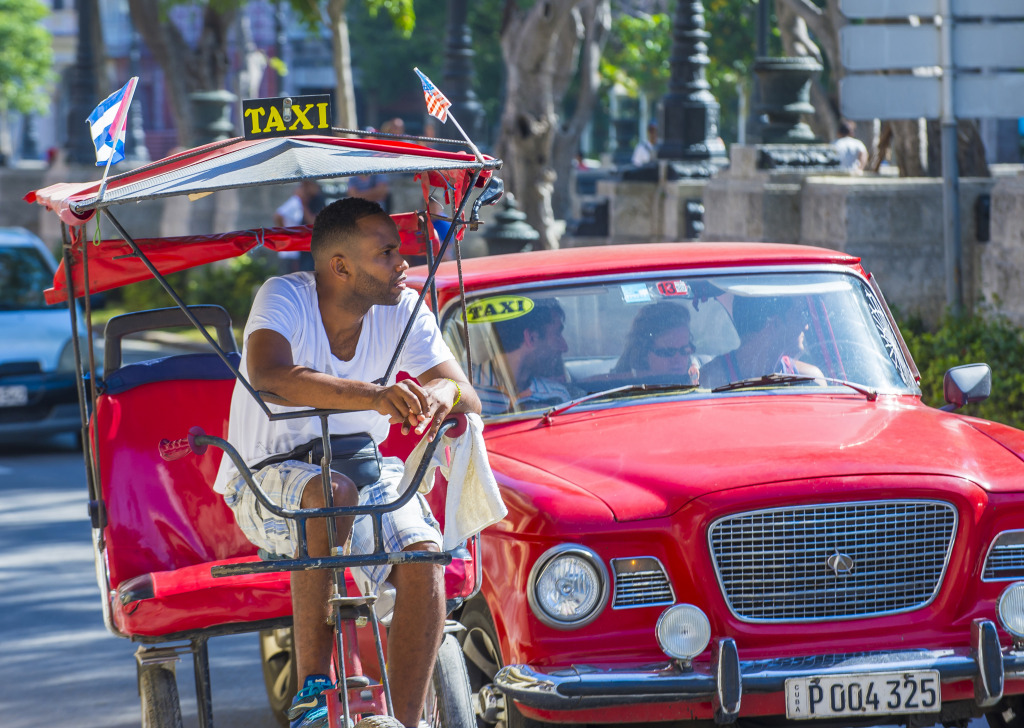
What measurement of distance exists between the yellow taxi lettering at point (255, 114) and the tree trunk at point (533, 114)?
40.6 ft

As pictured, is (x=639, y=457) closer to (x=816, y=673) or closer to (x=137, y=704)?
(x=816, y=673)

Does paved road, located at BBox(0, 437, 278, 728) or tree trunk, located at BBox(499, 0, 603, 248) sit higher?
tree trunk, located at BBox(499, 0, 603, 248)

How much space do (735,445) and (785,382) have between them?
806 mm

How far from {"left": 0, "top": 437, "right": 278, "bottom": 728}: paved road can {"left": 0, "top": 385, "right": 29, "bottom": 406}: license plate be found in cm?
198

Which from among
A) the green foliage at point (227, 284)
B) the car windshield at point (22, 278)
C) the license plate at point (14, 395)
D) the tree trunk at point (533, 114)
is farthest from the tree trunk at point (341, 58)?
the license plate at point (14, 395)

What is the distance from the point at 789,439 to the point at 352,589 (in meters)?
1.40

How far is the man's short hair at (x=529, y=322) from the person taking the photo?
16.9ft

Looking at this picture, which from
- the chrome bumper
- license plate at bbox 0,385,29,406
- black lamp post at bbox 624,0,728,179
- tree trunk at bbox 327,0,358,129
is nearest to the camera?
the chrome bumper

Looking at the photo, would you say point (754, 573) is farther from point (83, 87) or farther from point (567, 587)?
point (83, 87)

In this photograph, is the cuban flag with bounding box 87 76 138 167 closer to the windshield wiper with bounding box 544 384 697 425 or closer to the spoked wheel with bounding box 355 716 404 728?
the spoked wheel with bounding box 355 716 404 728

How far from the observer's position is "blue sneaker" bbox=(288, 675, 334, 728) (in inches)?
143

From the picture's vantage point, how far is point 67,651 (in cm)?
665

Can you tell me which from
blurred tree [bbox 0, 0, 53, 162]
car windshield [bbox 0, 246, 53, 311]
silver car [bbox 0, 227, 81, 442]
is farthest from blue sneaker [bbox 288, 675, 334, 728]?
blurred tree [bbox 0, 0, 53, 162]

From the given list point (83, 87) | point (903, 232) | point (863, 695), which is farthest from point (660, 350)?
point (83, 87)
